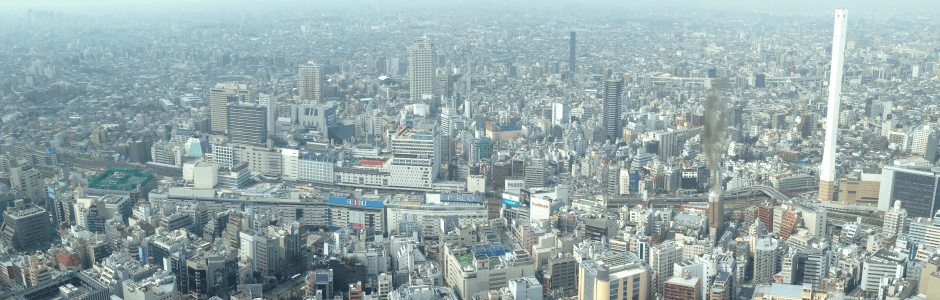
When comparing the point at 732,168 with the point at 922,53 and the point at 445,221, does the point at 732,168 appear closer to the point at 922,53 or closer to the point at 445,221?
the point at 445,221

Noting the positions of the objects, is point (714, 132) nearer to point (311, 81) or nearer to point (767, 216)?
point (767, 216)

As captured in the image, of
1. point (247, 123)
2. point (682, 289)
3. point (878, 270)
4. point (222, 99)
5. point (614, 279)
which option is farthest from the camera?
point (222, 99)

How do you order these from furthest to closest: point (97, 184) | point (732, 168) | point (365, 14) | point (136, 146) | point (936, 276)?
point (365, 14)
point (136, 146)
point (732, 168)
point (97, 184)
point (936, 276)

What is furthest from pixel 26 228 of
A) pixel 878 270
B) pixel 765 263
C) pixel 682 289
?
pixel 878 270

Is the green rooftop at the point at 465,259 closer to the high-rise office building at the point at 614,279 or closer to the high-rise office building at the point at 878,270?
the high-rise office building at the point at 614,279

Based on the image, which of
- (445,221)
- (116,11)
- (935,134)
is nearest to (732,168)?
(935,134)

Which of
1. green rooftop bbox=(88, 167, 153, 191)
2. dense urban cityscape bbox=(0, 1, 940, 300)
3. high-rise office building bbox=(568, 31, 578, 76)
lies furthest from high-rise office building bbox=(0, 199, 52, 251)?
high-rise office building bbox=(568, 31, 578, 76)
